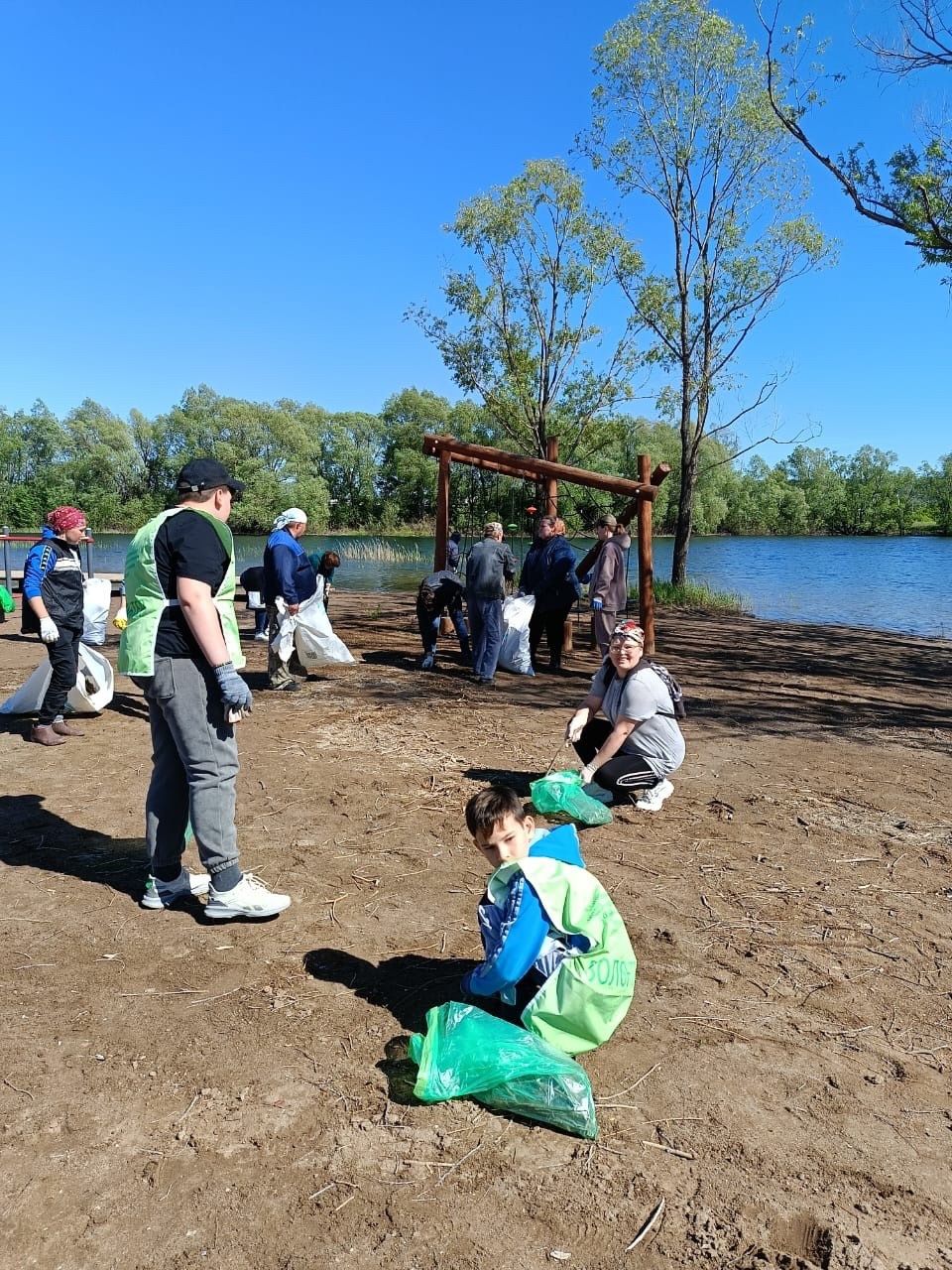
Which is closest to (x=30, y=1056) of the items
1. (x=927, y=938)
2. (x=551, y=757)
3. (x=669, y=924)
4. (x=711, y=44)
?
(x=669, y=924)

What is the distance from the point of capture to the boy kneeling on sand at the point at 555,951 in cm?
266

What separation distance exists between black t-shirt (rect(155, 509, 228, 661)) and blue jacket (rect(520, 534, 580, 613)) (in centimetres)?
638

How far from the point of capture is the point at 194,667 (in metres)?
3.48

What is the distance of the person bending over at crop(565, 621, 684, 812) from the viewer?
5.06 metres

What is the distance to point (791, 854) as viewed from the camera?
15.1ft

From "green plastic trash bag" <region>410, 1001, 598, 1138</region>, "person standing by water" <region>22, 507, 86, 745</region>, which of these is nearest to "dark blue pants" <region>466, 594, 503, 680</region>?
"person standing by water" <region>22, 507, 86, 745</region>

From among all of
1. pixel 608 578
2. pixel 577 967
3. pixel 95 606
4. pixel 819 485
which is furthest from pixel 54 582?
pixel 819 485

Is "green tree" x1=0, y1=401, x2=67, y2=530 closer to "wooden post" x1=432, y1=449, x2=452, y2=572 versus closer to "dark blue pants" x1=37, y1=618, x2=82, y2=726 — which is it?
"wooden post" x1=432, y1=449, x2=452, y2=572

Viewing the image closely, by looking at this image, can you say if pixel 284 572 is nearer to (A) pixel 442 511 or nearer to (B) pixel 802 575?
(A) pixel 442 511

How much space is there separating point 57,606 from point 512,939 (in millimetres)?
4948

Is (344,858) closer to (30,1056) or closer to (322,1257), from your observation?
(30,1056)

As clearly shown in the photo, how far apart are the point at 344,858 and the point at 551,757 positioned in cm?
237

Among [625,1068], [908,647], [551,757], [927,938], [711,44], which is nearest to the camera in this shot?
[625,1068]

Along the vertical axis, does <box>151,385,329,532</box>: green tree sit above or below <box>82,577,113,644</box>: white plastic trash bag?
above
